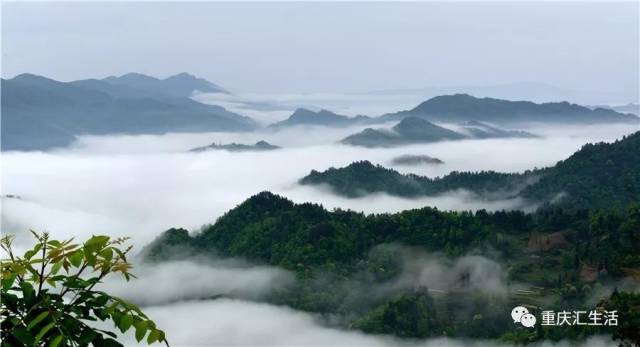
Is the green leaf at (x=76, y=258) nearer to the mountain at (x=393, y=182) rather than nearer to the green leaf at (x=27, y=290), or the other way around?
the green leaf at (x=27, y=290)

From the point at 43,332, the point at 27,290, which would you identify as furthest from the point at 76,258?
the point at 43,332

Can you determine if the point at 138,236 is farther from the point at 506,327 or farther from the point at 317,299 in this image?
the point at 506,327

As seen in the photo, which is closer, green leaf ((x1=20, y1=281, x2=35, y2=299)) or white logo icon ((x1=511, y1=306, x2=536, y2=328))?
green leaf ((x1=20, y1=281, x2=35, y2=299))

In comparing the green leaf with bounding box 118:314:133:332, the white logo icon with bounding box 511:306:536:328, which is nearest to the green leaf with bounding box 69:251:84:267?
the green leaf with bounding box 118:314:133:332

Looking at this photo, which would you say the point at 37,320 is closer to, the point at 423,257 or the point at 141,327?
the point at 141,327

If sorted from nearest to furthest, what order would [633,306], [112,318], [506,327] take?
[112,318], [633,306], [506,327]

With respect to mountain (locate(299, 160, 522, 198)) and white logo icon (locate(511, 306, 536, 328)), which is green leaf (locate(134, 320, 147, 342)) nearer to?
white logo icon (locate(511, 306, 536, 328))

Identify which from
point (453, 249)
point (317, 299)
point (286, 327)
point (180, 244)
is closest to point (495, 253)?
point (453, 249)
